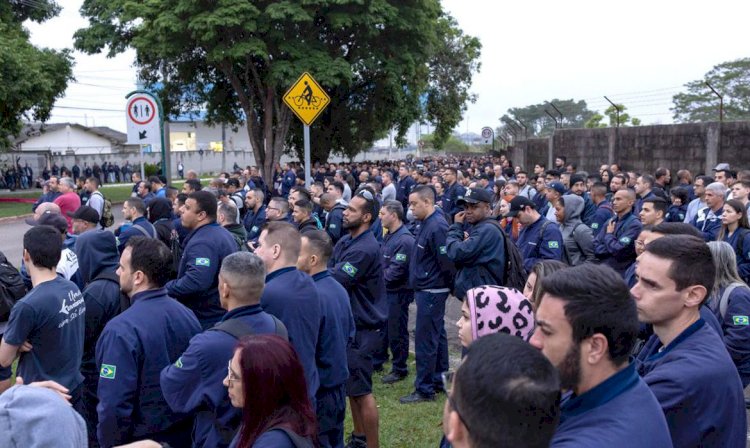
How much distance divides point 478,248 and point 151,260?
10.1ft

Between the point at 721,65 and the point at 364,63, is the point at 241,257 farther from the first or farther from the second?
the point at 721,65

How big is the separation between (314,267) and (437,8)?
24393mm

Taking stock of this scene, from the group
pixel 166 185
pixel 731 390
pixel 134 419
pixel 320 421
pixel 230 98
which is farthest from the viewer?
pixel 230 98

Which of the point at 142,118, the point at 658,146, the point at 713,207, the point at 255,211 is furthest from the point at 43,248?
the point at 658,146

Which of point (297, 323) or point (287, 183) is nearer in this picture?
point (297, 323)

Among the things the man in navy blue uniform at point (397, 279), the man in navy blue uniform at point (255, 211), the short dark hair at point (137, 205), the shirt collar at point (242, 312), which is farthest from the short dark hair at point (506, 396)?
the man in navy blue uniform at point (255, 211)

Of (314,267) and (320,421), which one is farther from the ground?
(314,267)

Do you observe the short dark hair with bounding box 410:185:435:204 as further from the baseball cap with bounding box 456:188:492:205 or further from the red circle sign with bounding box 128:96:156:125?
the red circle sign with bounding box 128:96:156:125

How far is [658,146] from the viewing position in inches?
752

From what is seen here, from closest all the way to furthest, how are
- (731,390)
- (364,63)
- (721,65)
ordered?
(731,390) < (364,63) < (721,65)

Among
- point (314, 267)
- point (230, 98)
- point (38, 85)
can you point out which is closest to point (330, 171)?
point (230, 98)

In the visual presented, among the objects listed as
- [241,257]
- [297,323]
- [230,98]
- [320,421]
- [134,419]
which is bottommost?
[320,421]

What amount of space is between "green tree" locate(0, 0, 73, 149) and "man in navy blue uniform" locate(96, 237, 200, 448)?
24.0 meters

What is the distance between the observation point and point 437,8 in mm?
27609
